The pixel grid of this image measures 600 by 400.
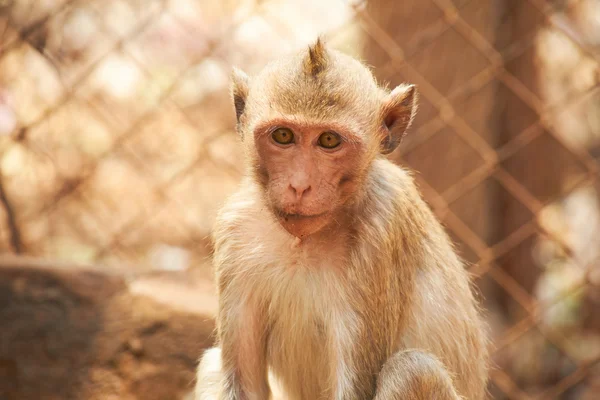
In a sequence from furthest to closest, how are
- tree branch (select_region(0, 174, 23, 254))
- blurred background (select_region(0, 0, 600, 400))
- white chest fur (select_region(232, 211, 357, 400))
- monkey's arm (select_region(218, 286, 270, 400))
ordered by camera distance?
tree branch (select_region(0, 174, 23, 254)) → blurred background (select_region(0, 0, 600, 400)) → monkey's arm (select_region(218, 286, 270, 400)) → white chest fur (select_region(232, 211, 357, 400))

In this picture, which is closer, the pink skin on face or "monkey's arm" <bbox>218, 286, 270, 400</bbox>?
the pink skin on face

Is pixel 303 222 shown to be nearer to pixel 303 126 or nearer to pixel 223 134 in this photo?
pixel 303 126

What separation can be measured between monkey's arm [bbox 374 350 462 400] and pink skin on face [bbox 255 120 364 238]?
74cm

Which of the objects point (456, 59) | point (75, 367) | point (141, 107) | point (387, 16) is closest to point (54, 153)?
point (141, 107)

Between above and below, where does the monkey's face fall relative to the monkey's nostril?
above

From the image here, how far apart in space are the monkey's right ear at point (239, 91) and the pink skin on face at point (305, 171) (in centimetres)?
37

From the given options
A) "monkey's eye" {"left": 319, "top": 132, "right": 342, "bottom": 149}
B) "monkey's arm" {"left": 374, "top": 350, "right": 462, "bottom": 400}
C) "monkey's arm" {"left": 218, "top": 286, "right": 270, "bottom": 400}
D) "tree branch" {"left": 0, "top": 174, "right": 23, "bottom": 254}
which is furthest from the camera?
"tree branch" {"left": 0, "top": 174, "right": 23, "bottom": 254}

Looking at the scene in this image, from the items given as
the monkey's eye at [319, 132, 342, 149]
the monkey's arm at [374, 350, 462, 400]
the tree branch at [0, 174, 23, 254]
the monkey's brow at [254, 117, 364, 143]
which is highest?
the tree branch at [0, 174, 23, 254]

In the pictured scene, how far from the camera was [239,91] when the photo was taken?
3836 millimetres

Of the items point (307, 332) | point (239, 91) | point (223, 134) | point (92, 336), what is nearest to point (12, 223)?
point (223, 134)

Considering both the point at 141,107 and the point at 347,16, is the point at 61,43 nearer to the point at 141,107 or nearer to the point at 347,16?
the point at 141,107

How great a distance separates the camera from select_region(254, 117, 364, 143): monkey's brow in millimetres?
3389

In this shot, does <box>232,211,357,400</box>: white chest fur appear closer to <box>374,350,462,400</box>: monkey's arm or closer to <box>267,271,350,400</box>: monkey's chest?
<box>267,271,350,400</box>: monkey's chest

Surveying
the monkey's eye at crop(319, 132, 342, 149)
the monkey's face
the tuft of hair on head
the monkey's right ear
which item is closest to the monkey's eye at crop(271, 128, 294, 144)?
the monkey's face
